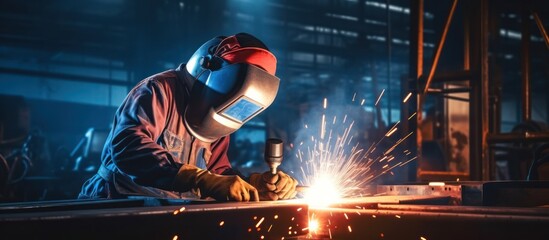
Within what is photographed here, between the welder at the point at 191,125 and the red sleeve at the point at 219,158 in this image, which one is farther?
the red sleeve at the point at 219,158

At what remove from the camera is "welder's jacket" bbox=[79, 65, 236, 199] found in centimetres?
214

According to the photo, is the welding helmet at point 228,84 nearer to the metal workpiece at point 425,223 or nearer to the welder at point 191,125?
the welder at point 191,125

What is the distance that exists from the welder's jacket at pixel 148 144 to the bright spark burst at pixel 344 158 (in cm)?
66

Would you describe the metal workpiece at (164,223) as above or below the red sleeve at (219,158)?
Answer: below

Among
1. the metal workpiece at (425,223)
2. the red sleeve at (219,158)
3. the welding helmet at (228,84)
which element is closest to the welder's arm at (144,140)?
the welding helmet at (228,84)

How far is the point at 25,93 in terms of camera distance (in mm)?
13188

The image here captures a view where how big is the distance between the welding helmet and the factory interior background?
2.43 metres

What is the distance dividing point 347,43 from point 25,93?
7818 mm

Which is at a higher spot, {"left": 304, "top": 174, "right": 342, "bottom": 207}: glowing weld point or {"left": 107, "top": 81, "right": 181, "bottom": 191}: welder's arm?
{"left": 107, "top": 81, "right": 181, "bottom": 191}: welder's arm

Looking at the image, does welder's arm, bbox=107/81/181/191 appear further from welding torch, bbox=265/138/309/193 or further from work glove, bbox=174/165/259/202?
welding torch, bbox=265/138/309/193

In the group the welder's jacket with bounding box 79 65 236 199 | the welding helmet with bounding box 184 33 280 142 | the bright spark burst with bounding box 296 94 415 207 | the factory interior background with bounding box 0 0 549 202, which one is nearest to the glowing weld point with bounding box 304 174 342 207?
the bright spark burst with bounding box 296 94 415 207

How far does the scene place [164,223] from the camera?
4.47 ft

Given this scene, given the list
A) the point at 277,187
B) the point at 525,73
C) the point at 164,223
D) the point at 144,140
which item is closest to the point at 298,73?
the point at 525,73

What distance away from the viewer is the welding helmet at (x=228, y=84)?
242 centimetres
